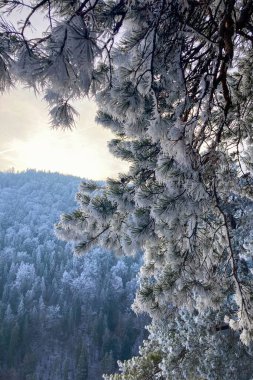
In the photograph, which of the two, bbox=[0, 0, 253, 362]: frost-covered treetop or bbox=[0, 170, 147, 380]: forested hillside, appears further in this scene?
bbox=[0, 170, 147, 380]: forested hillside

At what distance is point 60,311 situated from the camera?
290 ft

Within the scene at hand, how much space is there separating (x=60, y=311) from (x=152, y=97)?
91.9 meters

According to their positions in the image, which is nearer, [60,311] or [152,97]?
[152,97]

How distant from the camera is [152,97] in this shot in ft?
8.52

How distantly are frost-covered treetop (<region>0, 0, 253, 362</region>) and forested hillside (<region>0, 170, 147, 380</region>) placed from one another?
4899cm

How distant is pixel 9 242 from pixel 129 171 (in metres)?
131

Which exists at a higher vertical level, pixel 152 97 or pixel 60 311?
Answer: pixel 60 311

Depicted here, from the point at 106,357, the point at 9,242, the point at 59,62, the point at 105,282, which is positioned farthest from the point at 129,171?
the point at 9,242

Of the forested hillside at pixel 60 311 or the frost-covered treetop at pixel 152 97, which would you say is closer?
the frost-covered treetop at pixel 152 97

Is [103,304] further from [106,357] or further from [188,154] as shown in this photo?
[188,154]

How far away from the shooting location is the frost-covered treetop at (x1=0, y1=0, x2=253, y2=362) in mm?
1871

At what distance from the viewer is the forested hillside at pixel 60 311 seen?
6725 centimetres

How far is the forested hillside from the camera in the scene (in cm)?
6725

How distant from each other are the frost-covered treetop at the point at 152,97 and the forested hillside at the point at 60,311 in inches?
1929
